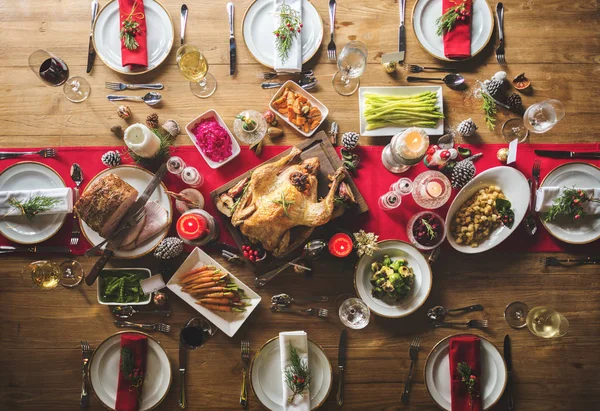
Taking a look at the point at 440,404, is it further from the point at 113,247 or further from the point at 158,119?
the point at 158,119

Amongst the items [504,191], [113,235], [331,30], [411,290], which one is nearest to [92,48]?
[113,235]

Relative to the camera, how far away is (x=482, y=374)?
8.28ft

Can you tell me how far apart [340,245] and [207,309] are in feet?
2.90

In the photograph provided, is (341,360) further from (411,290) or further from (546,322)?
(546,322)

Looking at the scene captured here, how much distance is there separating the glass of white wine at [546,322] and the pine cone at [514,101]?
49.9 inches

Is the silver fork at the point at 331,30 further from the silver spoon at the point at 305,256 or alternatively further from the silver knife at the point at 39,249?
the silver knife at the point at 39,249

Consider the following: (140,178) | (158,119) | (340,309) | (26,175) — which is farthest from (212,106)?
(340,309)

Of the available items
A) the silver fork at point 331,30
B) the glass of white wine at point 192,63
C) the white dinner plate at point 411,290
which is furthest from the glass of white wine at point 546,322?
the glass of white wine at point 192,63

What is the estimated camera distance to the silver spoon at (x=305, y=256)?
7.91 ft

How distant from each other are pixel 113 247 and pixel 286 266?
103 centimetres

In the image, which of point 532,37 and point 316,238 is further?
point 532,37

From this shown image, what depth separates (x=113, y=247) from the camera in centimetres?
241

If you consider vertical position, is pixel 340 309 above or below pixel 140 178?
below

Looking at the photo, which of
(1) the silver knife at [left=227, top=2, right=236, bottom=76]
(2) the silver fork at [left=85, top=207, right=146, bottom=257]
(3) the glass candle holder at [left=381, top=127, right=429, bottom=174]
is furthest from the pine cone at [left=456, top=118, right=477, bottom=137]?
(2) the silver fork at [left=85, top=207, right=146, bottom=257]
